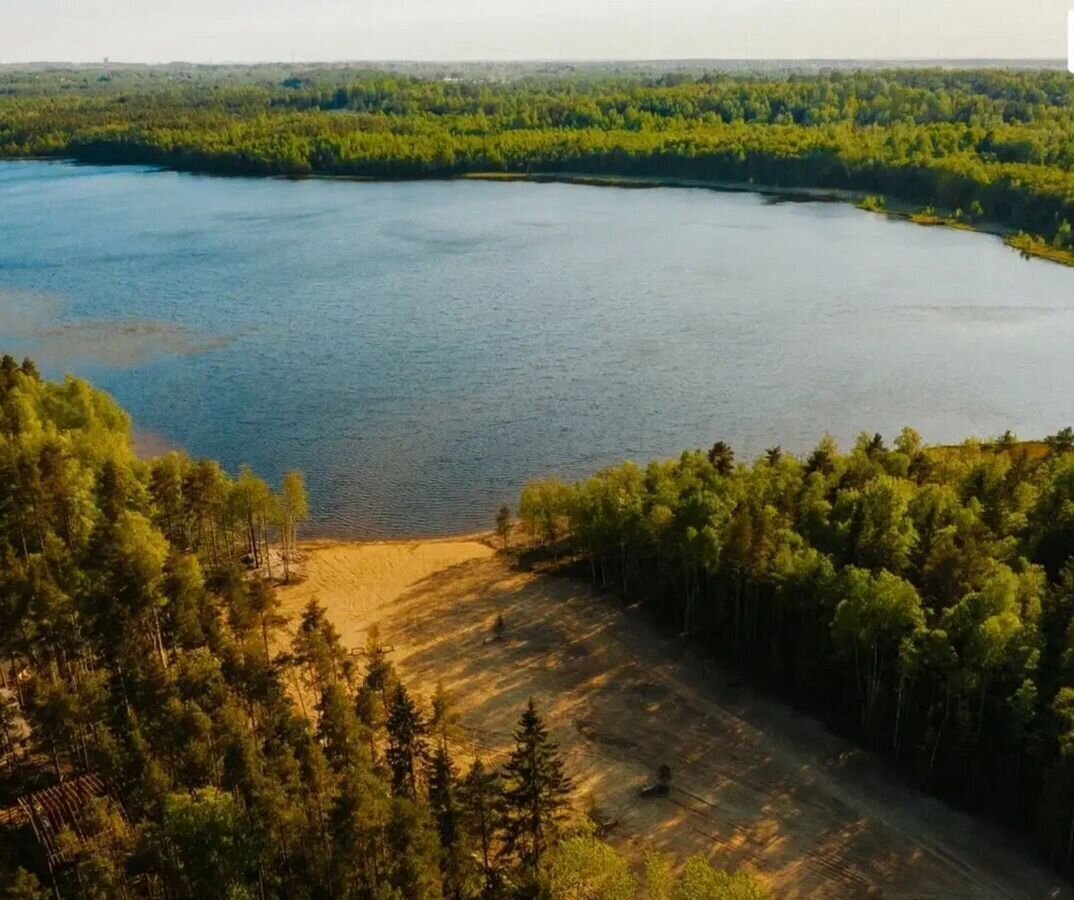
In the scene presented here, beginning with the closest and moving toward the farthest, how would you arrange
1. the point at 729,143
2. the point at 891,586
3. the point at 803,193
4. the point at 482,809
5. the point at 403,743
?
the point at 482,809 → the point at 403,743 → the point at 891,586 → the point at 803,193 → the point at 729,143

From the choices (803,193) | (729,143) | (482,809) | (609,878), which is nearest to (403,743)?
(482,809)

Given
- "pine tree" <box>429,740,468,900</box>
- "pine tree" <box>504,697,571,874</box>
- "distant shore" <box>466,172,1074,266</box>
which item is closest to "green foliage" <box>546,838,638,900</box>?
"pine tree" <box>504,697,571,874</box>

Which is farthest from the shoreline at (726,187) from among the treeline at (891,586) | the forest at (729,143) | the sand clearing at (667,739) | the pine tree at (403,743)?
the pine tree at (403,743)

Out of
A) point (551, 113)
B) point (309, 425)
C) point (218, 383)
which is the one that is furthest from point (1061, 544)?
point (551, 113)

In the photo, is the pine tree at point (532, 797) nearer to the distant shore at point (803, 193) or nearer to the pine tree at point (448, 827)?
the pine tree at point (448, 827)

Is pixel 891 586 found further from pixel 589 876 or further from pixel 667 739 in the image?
pixel 589 876
